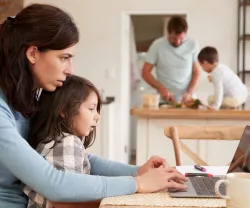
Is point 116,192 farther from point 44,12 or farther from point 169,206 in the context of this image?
point 44,12

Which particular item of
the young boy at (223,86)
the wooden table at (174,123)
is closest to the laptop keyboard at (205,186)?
the wooden table at (174,123)

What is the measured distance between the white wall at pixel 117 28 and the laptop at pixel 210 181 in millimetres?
3922

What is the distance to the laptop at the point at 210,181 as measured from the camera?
102 cm

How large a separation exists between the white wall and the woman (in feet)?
12.9

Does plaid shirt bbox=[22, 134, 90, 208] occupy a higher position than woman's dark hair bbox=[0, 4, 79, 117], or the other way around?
woman's dark hair bbox=[0, 4, 79, 117]

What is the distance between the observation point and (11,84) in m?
1.14

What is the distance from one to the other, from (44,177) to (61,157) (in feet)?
0.41

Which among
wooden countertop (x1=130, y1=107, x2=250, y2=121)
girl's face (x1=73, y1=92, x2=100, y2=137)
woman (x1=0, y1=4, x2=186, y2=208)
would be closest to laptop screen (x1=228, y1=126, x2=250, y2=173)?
woman (x1=0, y1=4, x2=186, y2=208)

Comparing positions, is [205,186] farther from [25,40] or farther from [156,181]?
[25,40]

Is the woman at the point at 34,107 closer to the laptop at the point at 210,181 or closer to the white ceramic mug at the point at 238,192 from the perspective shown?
the laptop at the point at 210,181

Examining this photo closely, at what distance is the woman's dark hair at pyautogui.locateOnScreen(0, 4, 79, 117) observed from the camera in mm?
1110

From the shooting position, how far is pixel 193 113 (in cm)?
283

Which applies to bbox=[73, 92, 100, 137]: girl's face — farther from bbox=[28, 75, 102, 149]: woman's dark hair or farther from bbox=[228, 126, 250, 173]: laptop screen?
bbox=[228, 126, 250, 173]: laptop screen

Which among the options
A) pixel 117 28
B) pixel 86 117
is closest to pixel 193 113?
pixel 86 117
